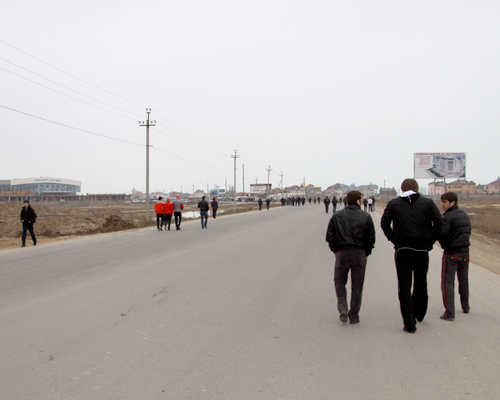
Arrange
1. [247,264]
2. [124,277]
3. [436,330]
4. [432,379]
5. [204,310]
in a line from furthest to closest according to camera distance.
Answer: [247,264]
[124,277]
[204,310]
[436,330]
[432,379]

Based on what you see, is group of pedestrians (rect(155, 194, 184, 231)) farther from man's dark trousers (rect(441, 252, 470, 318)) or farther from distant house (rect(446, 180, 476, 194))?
distant house (rect(446, 180, 476, 194))

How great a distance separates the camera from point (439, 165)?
44000mm

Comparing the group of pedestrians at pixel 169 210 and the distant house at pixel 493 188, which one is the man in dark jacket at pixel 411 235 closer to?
the group of pedestrians at pixel 169 210

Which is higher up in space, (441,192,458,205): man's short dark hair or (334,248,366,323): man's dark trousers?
(441,192,458,205): man's short dark hair

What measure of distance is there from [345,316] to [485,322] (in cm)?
193

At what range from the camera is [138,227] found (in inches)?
921

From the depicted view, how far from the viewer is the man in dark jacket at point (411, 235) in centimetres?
471

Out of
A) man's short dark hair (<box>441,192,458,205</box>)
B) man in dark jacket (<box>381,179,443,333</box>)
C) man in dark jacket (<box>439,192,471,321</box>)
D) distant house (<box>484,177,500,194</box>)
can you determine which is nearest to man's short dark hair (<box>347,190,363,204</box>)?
man in dark jacket (<box>381,179,443,333</box>)

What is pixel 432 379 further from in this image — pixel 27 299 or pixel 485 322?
pixel 27 299

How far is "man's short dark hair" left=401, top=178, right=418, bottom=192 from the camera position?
4.89 m

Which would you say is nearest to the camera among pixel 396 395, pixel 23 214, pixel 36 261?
pixel 396 395

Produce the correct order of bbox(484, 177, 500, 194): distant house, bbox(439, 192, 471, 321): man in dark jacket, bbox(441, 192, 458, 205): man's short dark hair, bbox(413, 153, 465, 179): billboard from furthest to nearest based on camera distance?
bbox(484, 177, 500, 194): distant house, bbox(413, 153, 465, 179): billboard, bbox(441, 192, 458, 205): man's short dark hair, bbox(439, 192, 471, 321): man in dark jacket

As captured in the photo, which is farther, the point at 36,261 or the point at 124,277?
the point at 36,261

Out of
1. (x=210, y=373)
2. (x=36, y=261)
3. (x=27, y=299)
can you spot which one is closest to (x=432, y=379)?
(x=210, y=373)
